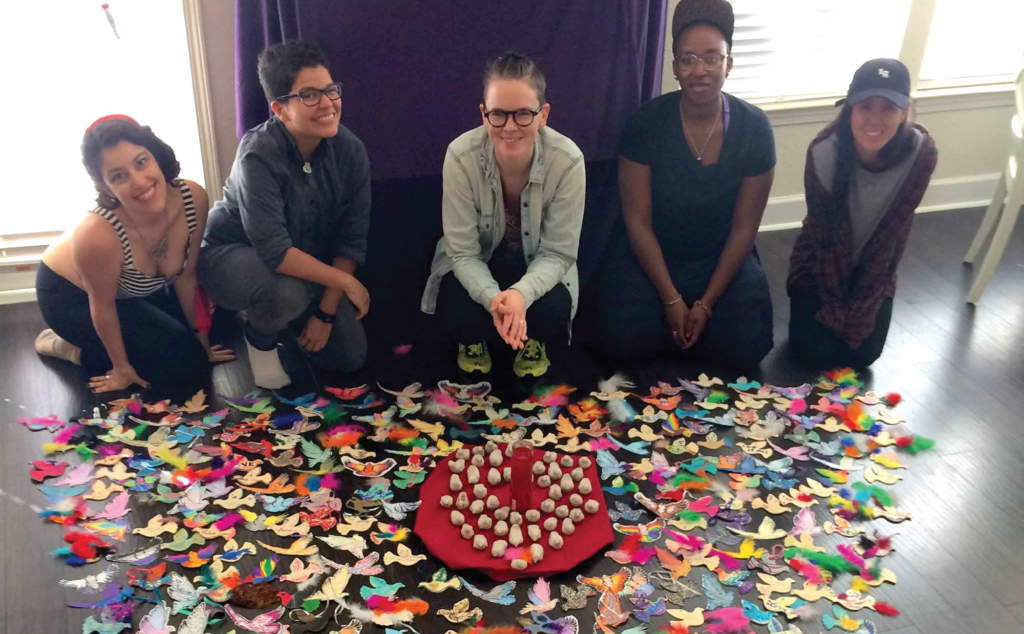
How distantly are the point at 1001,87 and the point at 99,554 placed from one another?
11.5 ft

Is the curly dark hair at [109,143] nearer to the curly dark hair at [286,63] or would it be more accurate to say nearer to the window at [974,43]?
the curly dark hair at [286,63]

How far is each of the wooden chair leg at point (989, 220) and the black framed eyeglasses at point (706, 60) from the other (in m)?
1.29

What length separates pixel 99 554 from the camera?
1.91m

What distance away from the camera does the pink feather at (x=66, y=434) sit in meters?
2.23

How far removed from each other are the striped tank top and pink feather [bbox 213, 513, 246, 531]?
755 millimetres

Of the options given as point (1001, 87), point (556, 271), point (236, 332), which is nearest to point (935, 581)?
point (556, 271)

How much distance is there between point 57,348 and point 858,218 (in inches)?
92.6

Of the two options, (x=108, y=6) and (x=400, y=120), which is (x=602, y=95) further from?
(x=108, y=6)

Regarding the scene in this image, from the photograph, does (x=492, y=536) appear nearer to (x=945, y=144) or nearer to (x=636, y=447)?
(x=636, y=447)

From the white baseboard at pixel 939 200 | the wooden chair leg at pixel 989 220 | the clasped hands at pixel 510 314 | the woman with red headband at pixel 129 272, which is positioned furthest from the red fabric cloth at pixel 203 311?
the wooden chair leg at pixel 989 220

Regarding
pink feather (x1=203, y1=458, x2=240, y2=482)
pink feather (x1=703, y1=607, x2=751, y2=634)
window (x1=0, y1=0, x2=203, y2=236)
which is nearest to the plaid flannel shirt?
pink feather (x1=703, y1=607, x2=751, y2=634)

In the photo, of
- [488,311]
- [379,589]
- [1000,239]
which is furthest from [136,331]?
[1000,239]

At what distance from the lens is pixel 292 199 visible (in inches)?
92.6

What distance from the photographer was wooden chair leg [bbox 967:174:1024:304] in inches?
112
